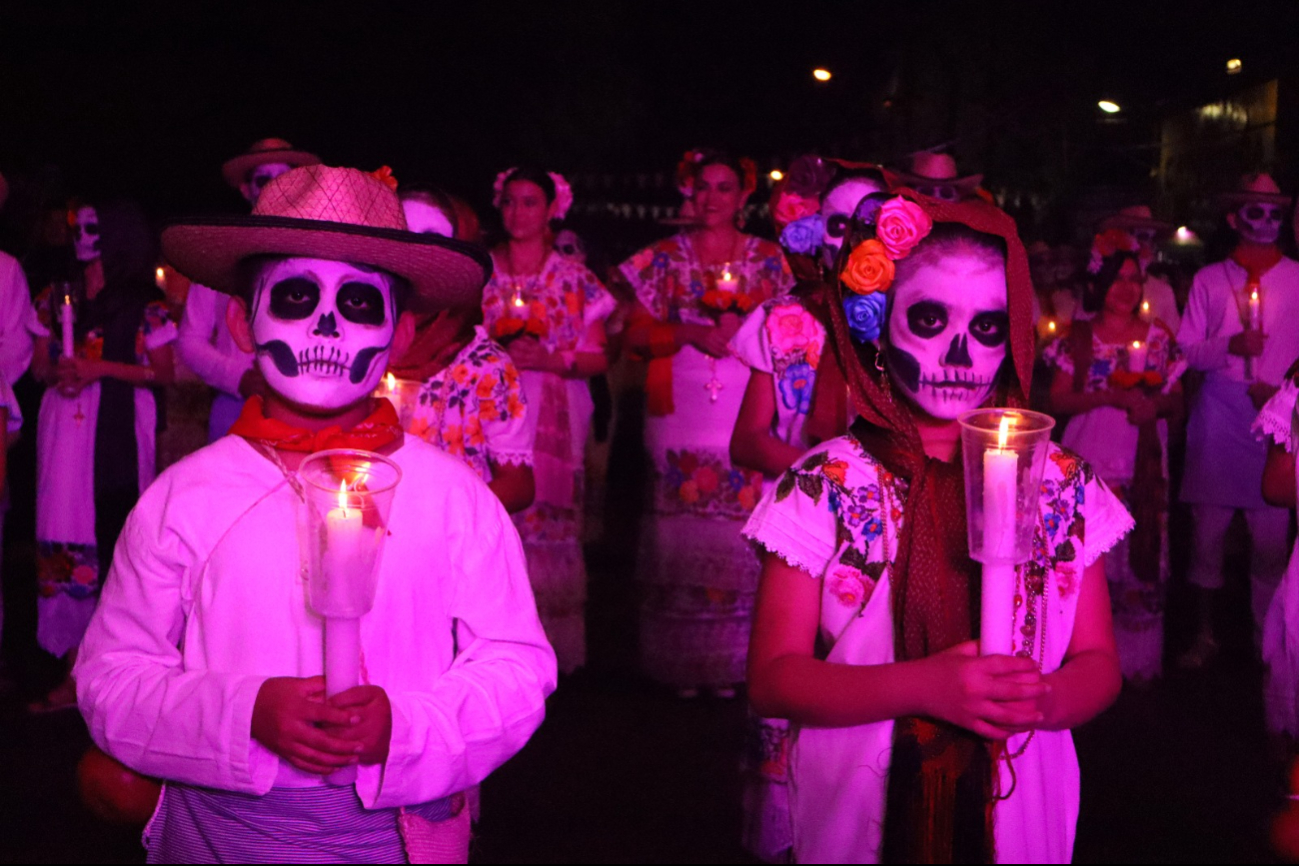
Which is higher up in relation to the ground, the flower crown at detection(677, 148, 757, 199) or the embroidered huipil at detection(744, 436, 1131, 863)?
the flower crown at detection(677, 148, 757, 199)

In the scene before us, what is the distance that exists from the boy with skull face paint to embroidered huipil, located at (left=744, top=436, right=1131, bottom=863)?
1.58 ft

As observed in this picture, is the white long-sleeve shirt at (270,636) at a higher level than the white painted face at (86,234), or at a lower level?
lower

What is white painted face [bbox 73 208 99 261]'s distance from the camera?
16.2 ft

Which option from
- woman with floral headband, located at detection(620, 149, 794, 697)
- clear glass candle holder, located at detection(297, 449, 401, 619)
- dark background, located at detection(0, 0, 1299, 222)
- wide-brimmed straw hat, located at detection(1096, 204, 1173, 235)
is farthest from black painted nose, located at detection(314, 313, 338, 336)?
wide-brimmed straw hat, located at detection(1096, 204, 1173, 235)

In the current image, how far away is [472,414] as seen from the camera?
11.5 feet

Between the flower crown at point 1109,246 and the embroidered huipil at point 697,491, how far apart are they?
1.62 metres

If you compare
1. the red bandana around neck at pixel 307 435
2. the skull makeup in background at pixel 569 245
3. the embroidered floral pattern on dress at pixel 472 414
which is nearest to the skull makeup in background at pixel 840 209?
the embroidered floral pattern on dress at pixel 472 414

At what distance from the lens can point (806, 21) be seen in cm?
1285

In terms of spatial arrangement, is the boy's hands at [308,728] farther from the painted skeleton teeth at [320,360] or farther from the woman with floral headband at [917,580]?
the woman with floral headband at [917,580]

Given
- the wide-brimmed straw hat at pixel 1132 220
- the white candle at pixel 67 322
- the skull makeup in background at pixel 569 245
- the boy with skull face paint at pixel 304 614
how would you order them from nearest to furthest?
the boy with skull face paint at pixel 304 614
the white candle at pixel 67 322
the wide-brimmed straw hat at pixel 1132 220
the skull makeup in background at pixel 569 245

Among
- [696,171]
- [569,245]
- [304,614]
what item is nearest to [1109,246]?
[696,171]

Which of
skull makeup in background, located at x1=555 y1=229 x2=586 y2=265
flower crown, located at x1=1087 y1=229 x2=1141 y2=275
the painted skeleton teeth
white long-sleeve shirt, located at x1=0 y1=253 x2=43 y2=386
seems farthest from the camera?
skull makeup in background, located at x1=555 y1=229 x2=586 y2=265

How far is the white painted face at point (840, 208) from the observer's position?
3.74m

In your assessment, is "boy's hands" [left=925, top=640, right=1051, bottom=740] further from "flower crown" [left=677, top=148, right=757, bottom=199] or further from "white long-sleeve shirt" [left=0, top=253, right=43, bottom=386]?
"flower crown" [left=677, top=148, right=757, bottom=199]
